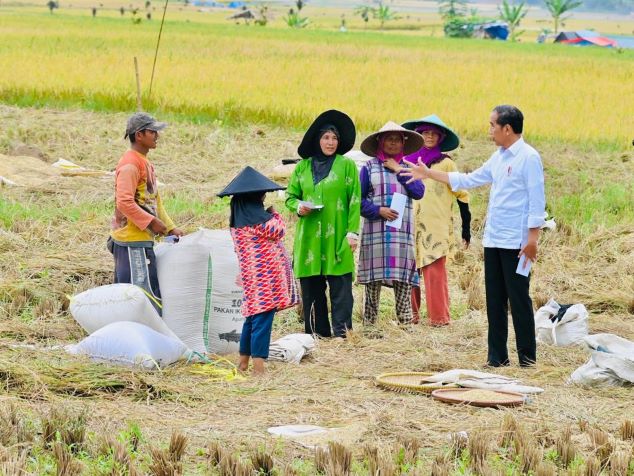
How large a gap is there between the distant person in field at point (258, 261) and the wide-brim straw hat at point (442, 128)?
5.87ft

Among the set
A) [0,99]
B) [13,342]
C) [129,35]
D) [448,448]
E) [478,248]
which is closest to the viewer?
[448,448]

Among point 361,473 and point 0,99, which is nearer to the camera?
point 361,473

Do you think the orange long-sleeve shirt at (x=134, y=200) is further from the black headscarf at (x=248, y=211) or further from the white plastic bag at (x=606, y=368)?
the white plastic bag at (x=606, y=368)

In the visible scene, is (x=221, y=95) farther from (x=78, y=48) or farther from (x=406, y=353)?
(x=406, y=353)

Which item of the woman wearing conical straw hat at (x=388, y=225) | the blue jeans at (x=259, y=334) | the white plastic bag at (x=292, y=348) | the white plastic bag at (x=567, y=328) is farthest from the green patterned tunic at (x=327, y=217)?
the white plastic bag at (x=567, y=328)

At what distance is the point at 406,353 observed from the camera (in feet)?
23.0

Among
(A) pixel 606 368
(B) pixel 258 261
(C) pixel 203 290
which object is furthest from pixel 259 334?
(A) pixel 606 368

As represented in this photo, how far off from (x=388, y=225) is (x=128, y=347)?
7.25ft

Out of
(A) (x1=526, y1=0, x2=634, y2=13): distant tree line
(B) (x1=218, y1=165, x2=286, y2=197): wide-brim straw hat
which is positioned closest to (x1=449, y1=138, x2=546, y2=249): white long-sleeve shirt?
(B) (x1=218, y1=165, x2=286, y2=197): wide-brim straw hat

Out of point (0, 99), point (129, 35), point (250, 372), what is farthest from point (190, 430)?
point (129, 35)

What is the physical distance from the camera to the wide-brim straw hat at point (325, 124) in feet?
24.1

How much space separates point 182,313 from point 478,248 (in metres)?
4.07

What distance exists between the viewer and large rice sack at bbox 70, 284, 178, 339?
650cm

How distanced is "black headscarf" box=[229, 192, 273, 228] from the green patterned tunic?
0.90 metres
